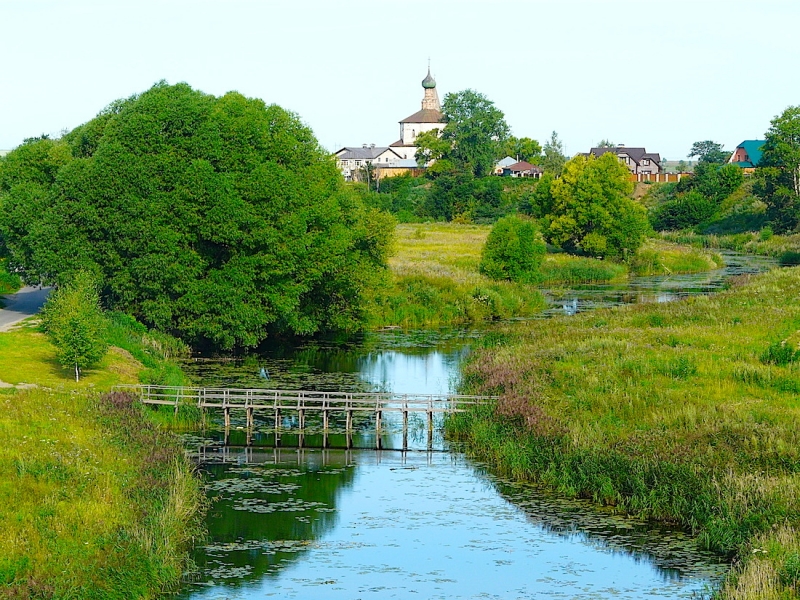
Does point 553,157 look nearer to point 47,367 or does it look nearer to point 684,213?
point 684,213

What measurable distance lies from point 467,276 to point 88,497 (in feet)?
156

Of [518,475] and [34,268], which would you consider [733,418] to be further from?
[34,268]

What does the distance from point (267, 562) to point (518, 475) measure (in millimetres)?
8994

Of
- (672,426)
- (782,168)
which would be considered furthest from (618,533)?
(782,168)

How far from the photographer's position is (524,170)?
511 feet

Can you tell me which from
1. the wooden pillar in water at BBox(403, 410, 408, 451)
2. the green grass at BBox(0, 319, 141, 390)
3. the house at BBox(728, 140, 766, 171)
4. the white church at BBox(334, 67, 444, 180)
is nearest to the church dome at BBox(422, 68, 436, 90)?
Answer: the white church at BBox(334, 67, 444, 180)

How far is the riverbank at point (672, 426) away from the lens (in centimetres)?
2450

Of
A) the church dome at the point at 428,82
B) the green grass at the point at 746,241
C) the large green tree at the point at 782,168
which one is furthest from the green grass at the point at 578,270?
the church dome at the point at 428,82

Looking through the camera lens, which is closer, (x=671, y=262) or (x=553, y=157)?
(x=671, y=262)

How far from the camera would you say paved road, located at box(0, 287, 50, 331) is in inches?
2000

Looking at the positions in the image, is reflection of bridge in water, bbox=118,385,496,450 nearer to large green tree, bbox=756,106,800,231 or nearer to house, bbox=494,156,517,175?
large green tree, bbox=756,106,800,231

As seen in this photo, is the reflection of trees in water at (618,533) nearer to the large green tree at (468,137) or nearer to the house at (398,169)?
the large green tree at (468,137)

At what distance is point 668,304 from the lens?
5781 centimetres

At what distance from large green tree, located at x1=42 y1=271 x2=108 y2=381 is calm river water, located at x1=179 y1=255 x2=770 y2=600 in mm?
5838
